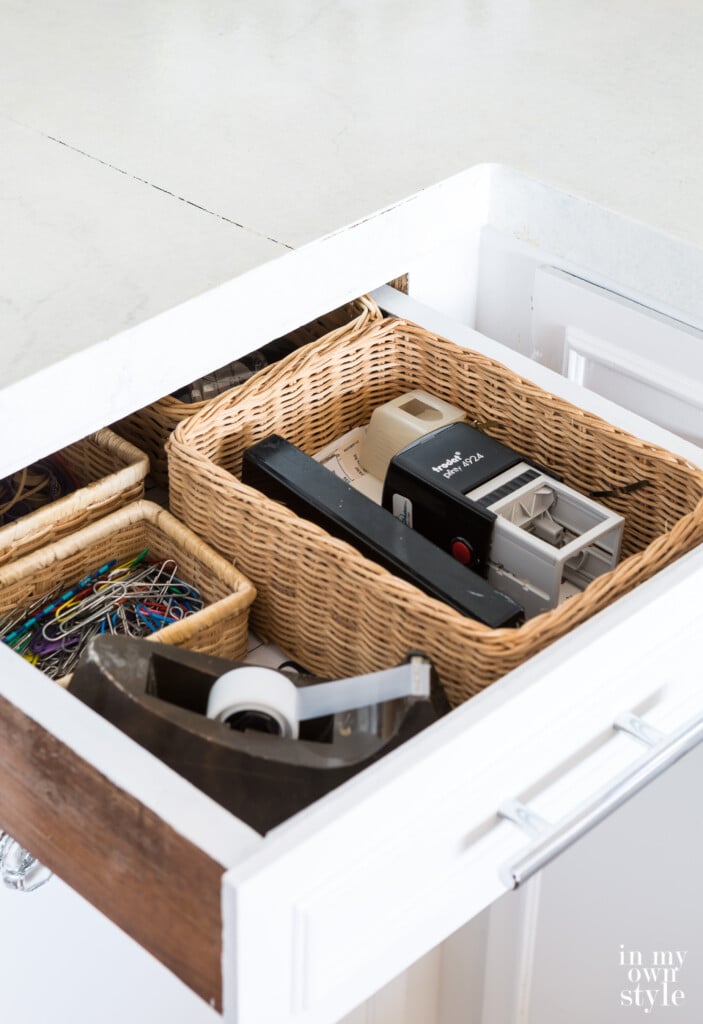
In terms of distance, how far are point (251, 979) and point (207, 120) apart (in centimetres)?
80

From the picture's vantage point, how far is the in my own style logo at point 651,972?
1.25 meters

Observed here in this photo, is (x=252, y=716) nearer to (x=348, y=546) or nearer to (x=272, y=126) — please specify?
(x=348, y=546)

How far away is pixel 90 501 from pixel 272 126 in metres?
0.41

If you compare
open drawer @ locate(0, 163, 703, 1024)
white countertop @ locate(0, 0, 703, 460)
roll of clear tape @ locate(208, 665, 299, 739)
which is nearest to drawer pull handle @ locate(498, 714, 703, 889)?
open drawer @ locate(0, 163, 703, 1024)

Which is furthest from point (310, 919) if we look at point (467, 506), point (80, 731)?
point (467, 506)

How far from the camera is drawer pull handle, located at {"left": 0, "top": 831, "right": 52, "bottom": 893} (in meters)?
1.01

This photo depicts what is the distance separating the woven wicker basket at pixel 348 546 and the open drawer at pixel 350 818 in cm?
7

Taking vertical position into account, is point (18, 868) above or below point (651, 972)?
above

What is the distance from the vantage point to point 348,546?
0.84 meters

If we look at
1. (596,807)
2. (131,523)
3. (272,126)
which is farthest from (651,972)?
(272,126)

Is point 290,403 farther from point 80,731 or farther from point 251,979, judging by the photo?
point 251,979

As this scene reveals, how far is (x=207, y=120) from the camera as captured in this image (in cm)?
115

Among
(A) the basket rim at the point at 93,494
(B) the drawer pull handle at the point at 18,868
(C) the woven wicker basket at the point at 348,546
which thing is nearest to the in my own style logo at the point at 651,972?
(C) the woven wicker basket at the point at 348,546

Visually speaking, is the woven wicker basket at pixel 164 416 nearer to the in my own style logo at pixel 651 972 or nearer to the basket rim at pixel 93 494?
the basket rim at pixel 93 494
